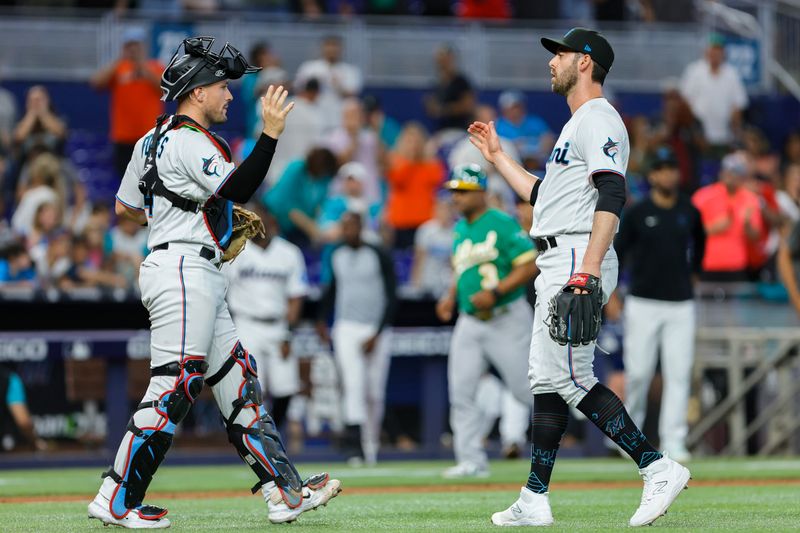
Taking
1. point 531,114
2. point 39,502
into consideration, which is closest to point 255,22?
point 531,114

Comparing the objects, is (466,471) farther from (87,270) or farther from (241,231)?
(87,270)

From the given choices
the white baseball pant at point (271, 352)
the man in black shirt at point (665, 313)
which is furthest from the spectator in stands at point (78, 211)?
the man in black shirt at point (665, 313)

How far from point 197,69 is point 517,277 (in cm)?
465

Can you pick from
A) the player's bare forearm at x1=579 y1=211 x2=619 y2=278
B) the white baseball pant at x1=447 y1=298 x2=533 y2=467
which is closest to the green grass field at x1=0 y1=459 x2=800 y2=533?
the white baseball pant at x1=447 y1=298 x2=533 y2=467

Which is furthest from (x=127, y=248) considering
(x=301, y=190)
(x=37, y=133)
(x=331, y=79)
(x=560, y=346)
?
(x=560, y=346)

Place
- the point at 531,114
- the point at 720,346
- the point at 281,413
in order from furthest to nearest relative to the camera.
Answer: the point at 531,114, the point at 720,346, the point at 281,413

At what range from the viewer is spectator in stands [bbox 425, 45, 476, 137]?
61.9ft

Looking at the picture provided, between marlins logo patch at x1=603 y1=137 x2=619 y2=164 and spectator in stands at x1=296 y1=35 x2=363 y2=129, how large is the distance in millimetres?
11619

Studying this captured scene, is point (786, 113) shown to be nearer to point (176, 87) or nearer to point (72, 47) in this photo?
point (72, 47)

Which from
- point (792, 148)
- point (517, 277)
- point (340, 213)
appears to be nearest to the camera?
point (517, 277)

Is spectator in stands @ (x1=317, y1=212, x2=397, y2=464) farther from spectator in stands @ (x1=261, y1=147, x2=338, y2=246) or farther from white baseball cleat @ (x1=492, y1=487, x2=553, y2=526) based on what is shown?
white baseball cleat @ (x1=492, y1=487, x2=553, y2=526)

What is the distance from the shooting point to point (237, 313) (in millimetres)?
13898

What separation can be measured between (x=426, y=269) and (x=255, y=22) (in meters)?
5.95

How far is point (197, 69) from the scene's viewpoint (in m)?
6.86
